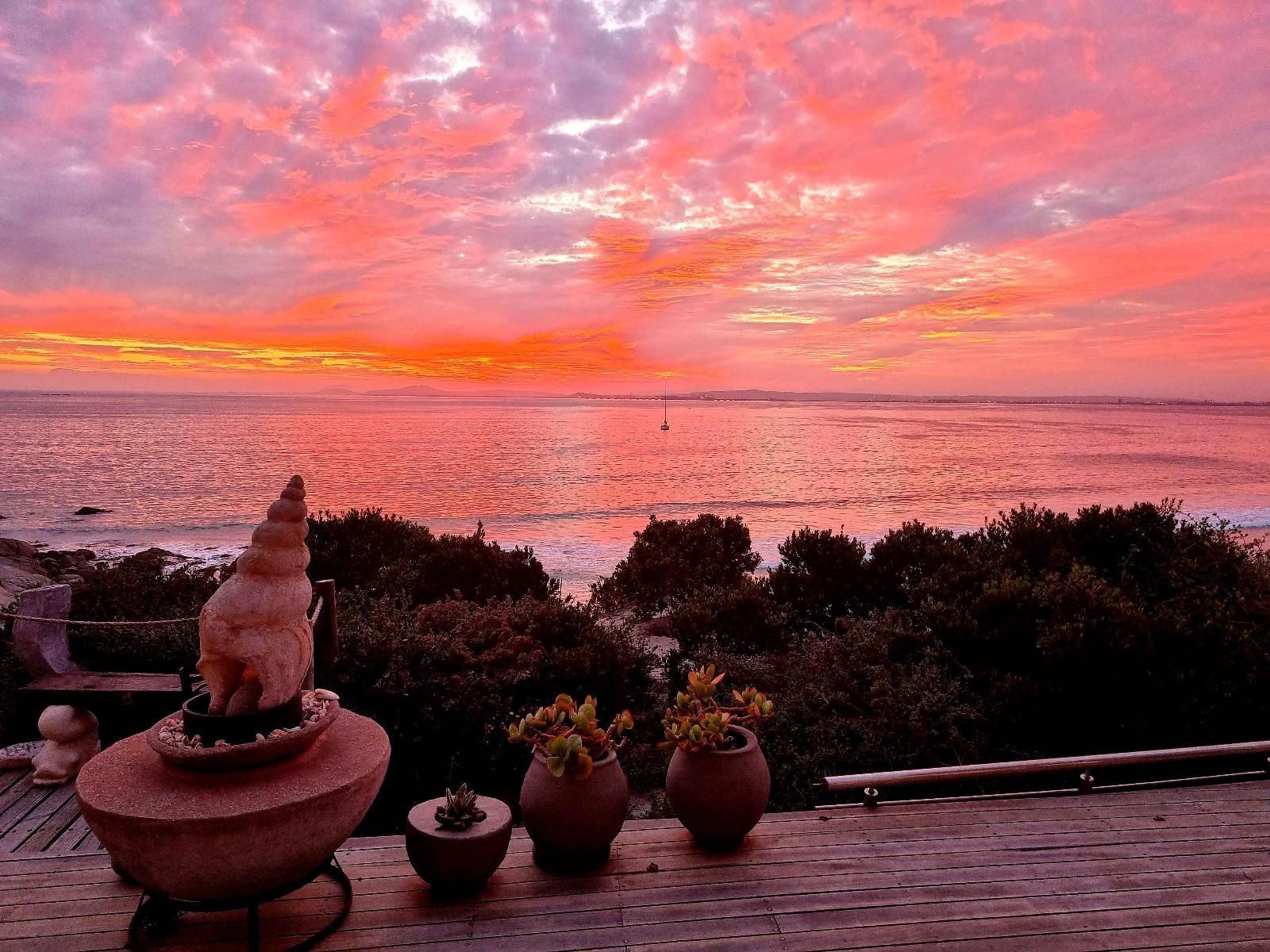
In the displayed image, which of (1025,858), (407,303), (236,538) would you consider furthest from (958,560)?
(236,538)

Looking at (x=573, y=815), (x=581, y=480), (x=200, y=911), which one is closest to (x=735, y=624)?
(x=573, y=815)

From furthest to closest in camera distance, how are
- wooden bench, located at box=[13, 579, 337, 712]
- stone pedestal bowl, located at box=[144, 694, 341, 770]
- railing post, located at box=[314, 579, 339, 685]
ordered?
wooden bench, located at box=[13, 579, 337, 712], railing post, located at box=[314, 579, 339, 685], stone pedestal bowl, located at box=[144, 694, 341, 770]

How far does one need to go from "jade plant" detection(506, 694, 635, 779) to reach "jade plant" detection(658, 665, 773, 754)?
0.32 meters

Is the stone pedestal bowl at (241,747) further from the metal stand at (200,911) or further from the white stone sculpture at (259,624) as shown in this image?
the metal stand at (200,911)

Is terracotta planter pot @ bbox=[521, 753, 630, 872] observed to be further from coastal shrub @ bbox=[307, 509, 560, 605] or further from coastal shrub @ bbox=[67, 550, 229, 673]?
coastal shrub @ bbox=[307, 509, 560, 605]

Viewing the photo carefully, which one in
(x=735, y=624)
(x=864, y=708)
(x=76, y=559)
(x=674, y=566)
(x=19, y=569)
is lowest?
(x=76, y=559)

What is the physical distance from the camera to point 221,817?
10.3 ft

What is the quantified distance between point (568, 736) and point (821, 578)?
917cm

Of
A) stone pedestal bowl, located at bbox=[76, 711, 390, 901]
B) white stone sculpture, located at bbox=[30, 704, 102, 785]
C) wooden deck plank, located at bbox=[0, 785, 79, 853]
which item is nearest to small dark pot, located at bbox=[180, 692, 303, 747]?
stone pedestal bowl, located at bbox=[76, 711, 390, 901]

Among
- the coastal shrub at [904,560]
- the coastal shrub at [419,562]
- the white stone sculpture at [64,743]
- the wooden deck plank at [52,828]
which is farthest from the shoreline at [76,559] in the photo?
the wooden deck plank at [52,828]

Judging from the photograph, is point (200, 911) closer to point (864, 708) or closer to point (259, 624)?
point (259, 624)

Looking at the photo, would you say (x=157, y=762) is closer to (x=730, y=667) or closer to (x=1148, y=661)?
(x=730, y=667)

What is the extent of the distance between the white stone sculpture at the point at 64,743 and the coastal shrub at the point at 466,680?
1.87 meters

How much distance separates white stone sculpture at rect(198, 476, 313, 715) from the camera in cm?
357
